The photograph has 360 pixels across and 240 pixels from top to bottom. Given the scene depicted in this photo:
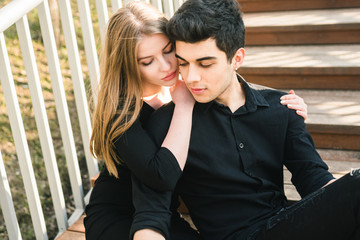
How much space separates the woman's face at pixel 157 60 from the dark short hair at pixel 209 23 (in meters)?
0.07

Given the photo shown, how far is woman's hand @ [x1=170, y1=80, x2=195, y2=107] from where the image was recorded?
1.84 metres

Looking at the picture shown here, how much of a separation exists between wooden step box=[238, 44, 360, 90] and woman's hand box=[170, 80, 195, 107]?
114cm

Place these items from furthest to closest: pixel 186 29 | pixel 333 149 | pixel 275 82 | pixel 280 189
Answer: pixel 275 82
pixel 333 149
pixel 280 189
pixel 186 29

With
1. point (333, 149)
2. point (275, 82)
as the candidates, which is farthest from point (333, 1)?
point (333, 149)

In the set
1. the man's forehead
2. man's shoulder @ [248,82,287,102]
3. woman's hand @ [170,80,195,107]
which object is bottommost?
man's shoulder @ [248,82,287,102]

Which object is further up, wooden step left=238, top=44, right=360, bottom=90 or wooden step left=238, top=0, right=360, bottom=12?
wooden step left=238, top=0, right=360, bottom=12

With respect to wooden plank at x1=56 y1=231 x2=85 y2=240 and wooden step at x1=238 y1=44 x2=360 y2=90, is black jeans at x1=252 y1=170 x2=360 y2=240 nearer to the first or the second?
wooden plank at x1=56 y1=231 x2=85 y2=240

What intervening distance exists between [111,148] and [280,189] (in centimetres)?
76

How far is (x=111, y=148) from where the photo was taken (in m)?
1.84

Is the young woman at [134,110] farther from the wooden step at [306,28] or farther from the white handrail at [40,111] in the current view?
the wooden step at [306,28]

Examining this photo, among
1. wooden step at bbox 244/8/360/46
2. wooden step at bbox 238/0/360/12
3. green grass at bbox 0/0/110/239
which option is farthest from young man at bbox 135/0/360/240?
green grass at bbox 0/0/110/239

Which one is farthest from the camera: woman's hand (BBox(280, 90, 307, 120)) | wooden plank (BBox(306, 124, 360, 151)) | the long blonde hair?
wooden plank (BBox(306, 124, 360, 151))

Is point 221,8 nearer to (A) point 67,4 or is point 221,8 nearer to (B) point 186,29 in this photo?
(B) point 186,29

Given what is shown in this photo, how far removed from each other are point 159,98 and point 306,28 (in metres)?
1.59
